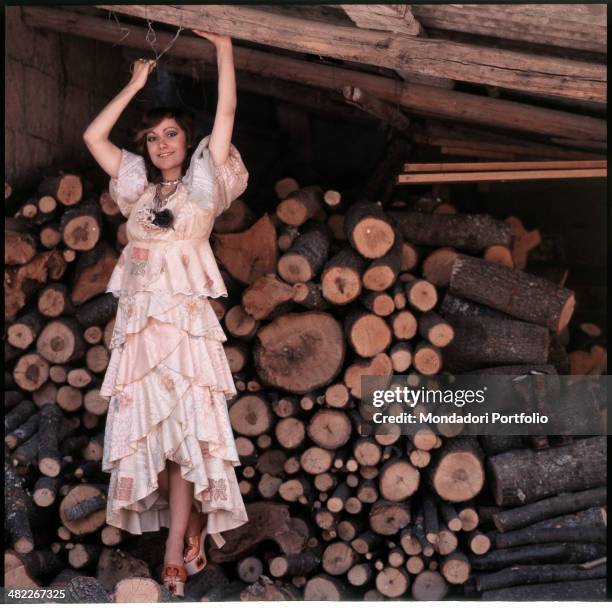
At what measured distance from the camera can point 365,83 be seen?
204 inches

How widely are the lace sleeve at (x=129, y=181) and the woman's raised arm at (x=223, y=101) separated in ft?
1.14

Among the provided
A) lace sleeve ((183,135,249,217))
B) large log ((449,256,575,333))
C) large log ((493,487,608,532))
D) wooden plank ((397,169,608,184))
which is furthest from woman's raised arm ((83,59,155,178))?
large log ((493,487,608,532))

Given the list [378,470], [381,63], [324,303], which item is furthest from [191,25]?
[378,470]

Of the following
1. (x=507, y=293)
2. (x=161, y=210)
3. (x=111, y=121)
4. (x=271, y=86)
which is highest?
(x=271, y=86)

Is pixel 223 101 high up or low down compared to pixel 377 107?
down

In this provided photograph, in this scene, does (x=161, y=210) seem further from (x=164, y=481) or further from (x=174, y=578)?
(x=174, y=578)

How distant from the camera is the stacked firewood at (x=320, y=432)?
471cm

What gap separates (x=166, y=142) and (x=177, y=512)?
153cm

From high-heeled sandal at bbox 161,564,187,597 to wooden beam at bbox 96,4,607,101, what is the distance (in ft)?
7.11

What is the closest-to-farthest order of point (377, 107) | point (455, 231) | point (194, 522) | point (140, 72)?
point (140, 72), point (194, 522), point (377, 107), point (455, 231)

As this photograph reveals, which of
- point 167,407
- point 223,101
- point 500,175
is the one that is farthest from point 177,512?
point 500,175

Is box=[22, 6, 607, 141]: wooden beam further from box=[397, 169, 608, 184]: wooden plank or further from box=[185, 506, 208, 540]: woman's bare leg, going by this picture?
box=[185, 506, 208, 540]: woman's bare leg

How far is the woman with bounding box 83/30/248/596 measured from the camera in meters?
4.18
